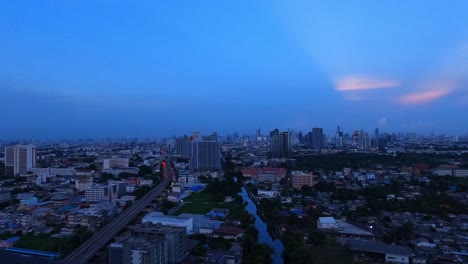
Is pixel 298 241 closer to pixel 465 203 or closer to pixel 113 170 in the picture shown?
pixel 465 203

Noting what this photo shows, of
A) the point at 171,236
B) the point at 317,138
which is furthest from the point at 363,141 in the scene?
the point at 171,236

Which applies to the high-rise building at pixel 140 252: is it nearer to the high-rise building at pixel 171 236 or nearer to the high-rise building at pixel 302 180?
the high-rise building at pixel 171 236

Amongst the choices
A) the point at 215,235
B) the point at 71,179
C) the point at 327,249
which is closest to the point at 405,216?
the point at 215,235

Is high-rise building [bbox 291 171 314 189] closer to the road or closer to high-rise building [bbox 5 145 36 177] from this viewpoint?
the road

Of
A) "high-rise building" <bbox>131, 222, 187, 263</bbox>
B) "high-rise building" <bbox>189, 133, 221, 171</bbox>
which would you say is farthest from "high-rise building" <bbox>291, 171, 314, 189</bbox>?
"high-rise building" <bbox>131, 222, 187, 263</bbox>

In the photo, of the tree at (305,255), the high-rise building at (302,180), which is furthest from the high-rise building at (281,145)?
the tree at (305,255)

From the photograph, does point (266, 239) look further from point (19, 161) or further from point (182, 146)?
point (182, 146)
